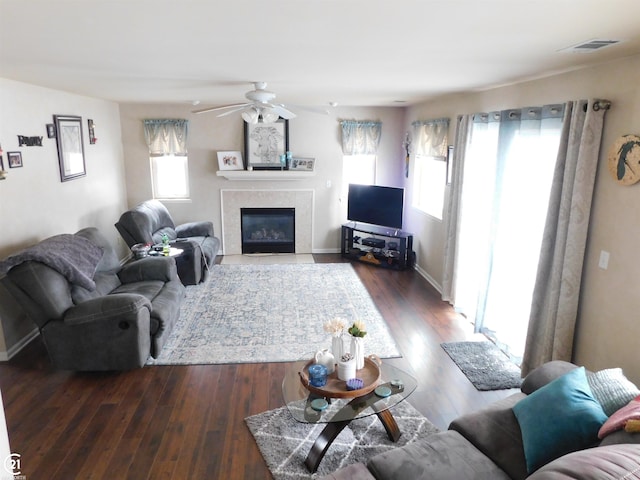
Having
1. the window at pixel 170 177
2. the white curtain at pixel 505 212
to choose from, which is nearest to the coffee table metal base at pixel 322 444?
the white curtain at pixel 505 212

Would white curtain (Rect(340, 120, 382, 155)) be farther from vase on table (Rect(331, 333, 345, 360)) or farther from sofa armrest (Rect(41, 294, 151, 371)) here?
vase on table (Rect(331, 333, 345, 360))

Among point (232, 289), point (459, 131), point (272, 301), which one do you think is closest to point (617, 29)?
point (459, 131)

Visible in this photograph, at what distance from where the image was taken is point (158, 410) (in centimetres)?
311

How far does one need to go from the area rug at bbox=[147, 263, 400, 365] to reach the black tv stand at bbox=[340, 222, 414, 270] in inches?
22.4

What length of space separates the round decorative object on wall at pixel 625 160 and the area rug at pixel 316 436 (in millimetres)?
1993

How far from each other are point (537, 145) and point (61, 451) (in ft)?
13.2

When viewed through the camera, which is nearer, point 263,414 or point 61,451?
point 61,451

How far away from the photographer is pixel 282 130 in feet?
22.9

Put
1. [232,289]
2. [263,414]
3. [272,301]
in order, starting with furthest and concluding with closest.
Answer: [232,289] → [272,301] → [263,414]

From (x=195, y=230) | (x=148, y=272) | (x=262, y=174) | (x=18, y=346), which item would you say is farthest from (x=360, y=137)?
(x=18, y=346)

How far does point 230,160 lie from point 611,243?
5468mm

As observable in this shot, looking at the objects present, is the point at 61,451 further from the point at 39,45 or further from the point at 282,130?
the point at 282,130

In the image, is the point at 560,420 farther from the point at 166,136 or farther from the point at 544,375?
the point at 166,136

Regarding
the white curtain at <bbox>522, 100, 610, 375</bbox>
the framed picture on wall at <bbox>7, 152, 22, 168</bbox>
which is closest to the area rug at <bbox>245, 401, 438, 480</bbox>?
the white curtain at <bbox>522, 100, 610, 375</bbox>
